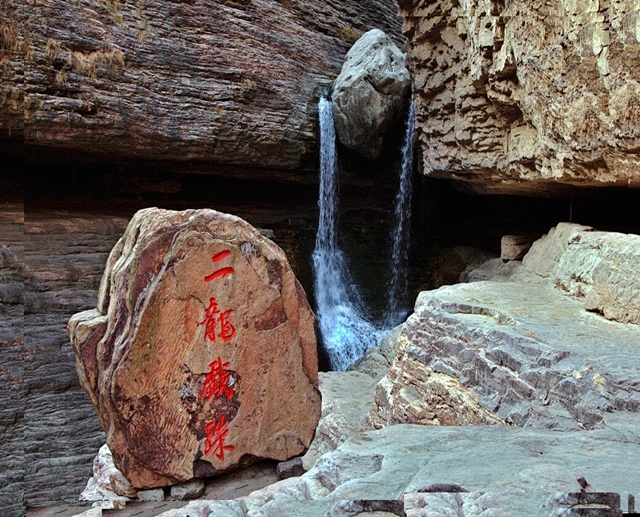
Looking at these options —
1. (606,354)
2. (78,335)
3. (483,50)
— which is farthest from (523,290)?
(78,335)

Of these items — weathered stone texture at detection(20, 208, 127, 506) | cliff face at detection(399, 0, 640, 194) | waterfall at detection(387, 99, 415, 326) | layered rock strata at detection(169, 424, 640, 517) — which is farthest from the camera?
waterfall at detection(387, 99, 415, 326)

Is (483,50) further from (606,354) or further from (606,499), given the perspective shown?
(606,499)

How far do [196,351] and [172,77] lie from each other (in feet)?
18.8

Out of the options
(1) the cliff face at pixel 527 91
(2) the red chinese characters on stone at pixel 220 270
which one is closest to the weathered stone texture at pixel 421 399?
(2) the red chinese characters on stone at pixel 220 270

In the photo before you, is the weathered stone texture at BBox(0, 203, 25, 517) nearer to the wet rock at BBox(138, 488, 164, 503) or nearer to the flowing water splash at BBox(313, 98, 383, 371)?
the wet rock at BBox(138, 488, 164, 503)

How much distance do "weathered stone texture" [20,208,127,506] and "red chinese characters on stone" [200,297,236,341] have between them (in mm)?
3959

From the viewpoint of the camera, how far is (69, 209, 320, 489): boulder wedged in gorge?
139 inches

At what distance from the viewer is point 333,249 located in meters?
11.0

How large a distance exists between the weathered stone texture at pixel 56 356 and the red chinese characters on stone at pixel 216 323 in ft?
13.0

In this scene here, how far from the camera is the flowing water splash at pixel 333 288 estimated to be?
9828 mm

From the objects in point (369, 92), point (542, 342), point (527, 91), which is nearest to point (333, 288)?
point (369, 92)

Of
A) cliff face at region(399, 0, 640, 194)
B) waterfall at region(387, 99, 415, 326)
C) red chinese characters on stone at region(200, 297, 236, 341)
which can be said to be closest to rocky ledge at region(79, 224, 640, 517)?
cliff face at region(399, 0, 640, 194)

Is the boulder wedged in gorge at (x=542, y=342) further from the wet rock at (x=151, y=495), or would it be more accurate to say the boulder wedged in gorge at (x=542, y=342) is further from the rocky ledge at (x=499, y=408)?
the wet rock at (x=151, y=495)

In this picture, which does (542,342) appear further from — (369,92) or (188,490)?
(369,92)
